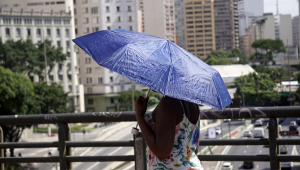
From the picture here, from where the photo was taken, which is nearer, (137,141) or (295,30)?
(137,141)

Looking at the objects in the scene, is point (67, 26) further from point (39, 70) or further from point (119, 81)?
point (119, 81)

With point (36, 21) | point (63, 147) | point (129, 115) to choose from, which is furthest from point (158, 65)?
point (36, 21)

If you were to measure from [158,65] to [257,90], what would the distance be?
63855 mm

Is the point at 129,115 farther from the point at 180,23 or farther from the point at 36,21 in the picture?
the point at 180,23

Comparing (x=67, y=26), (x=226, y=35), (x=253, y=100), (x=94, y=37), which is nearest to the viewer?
(x=94, y=37)

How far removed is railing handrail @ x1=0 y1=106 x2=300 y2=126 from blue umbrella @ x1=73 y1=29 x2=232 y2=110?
0.95 metres

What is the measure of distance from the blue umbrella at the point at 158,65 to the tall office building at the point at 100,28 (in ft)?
255

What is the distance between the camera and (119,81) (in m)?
83.7

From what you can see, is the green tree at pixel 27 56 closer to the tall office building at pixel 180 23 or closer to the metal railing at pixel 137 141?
the metal railing at pixel 137 141

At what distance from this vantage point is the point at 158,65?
292cm

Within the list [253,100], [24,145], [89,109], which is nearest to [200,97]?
[24,145]

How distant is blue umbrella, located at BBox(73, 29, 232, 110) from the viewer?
9.35 ft

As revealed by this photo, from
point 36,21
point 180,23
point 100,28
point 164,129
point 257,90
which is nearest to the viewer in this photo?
point 164,129

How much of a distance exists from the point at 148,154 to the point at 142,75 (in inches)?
21.8
